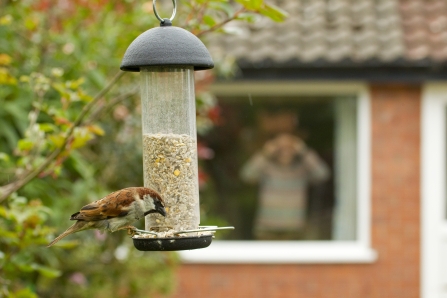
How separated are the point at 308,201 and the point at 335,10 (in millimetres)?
2497

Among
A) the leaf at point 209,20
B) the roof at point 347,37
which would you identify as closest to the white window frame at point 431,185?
the roof at point 347,37

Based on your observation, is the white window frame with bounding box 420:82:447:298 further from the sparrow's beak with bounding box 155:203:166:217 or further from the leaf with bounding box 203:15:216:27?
the sparrow's beak with bounding box 155:203:166:217

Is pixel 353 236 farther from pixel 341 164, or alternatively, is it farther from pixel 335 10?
pixel 335 10

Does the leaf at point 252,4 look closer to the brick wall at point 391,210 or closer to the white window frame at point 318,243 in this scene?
the white window frame at point 318,243

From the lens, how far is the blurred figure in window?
10055 mm

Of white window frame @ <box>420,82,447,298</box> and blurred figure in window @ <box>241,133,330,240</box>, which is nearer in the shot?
white window frame @ <box>420,82,447,298</box>

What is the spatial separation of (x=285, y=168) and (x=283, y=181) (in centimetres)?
17

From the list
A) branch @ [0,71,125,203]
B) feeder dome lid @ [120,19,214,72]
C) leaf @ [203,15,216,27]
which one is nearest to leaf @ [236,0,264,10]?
leaf @ [203,15,216,27]

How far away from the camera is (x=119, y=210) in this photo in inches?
134

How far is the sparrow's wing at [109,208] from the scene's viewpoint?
11.1 feet

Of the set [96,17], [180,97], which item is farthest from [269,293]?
[180,97]

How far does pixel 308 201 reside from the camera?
1010 cm

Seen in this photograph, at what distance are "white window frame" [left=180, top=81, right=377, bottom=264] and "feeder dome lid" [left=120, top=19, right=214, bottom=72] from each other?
21.1 ft

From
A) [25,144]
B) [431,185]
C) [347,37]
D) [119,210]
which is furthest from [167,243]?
[431,185]
